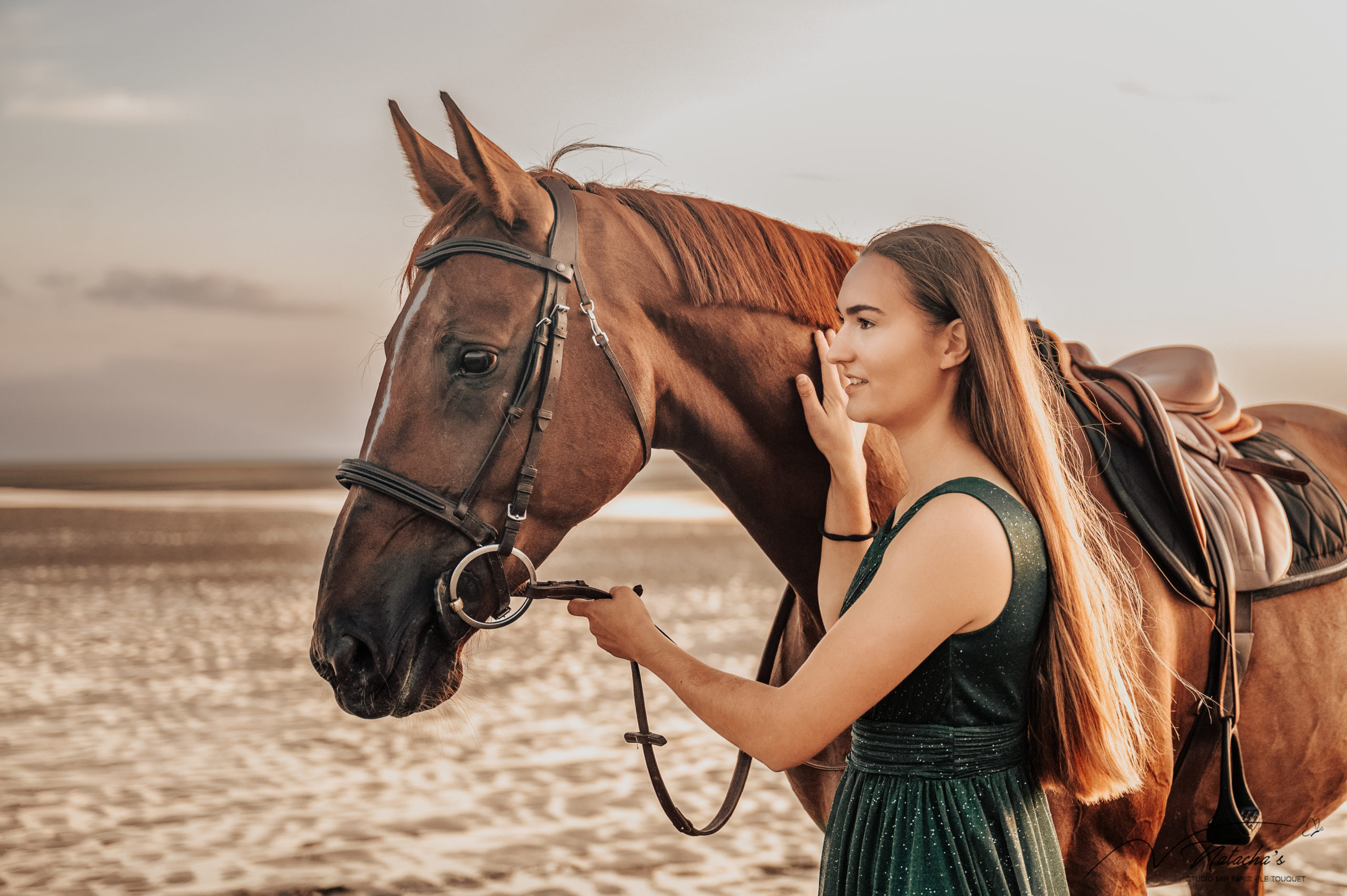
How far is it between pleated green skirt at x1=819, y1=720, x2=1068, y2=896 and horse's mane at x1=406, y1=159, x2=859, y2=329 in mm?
1068

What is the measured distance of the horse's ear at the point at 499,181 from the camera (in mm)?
1893

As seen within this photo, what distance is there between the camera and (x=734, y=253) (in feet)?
7.22

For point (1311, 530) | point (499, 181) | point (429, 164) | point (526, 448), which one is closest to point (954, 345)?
point (526, 448)

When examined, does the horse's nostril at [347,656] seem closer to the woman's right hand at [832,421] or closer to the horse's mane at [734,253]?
the horse's mane at [734,253]

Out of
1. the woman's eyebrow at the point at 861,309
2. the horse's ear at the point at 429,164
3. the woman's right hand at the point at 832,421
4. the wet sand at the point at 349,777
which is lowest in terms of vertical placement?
the wet sand at the point at 349,777

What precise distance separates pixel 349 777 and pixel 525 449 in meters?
5.51

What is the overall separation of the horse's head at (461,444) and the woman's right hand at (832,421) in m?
0.43

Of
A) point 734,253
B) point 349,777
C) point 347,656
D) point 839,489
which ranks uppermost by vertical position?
point 734,253

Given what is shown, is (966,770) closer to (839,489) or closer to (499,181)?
(839,489)

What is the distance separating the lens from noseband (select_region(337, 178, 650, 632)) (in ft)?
6.10

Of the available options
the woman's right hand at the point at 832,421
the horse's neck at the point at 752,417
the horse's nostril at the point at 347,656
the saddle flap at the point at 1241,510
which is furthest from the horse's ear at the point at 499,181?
the saddle flap at the point at 1241,510

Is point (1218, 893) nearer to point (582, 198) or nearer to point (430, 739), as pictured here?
point (582, 198)

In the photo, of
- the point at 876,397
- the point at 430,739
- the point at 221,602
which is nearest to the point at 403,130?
the point at 876,397

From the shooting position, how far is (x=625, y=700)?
8.70 m
